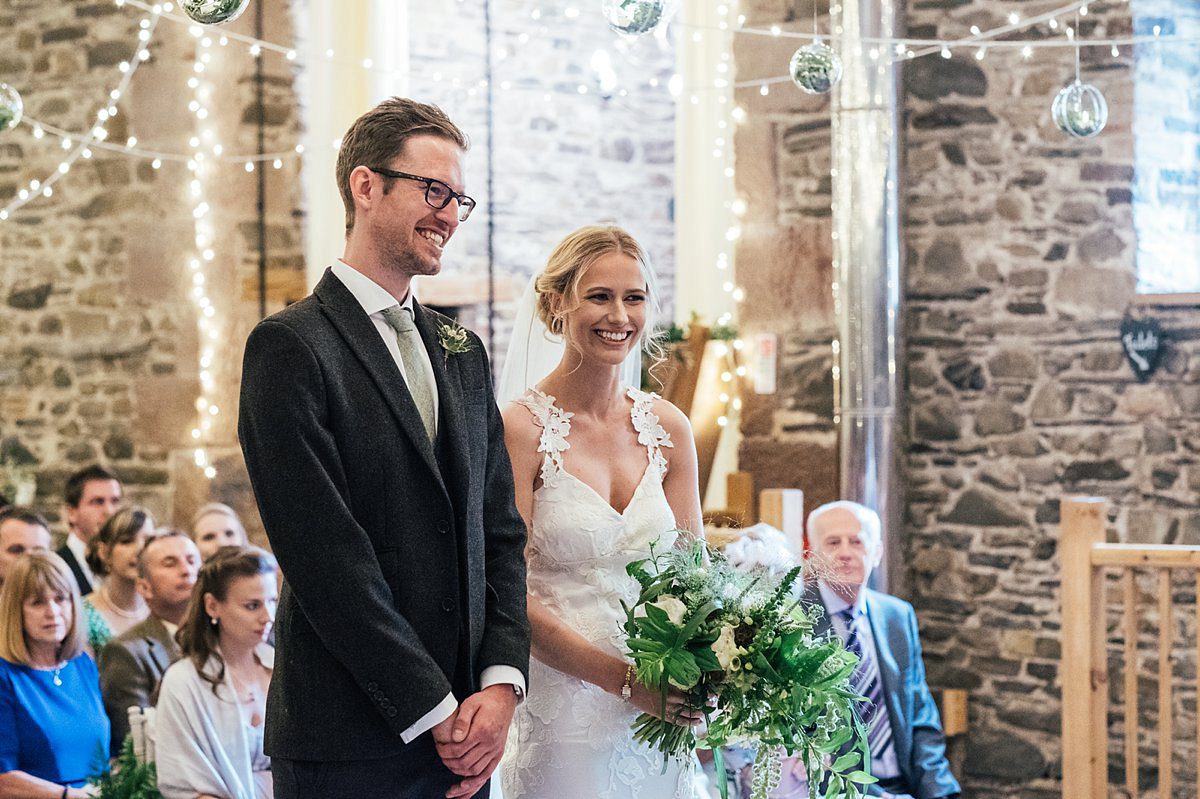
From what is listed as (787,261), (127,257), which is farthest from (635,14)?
(127,257)

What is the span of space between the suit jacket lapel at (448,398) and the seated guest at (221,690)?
1.61 m

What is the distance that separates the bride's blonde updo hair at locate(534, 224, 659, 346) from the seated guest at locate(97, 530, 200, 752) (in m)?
2.35

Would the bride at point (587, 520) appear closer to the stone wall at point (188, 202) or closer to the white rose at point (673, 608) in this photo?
the white rose at point (673, 608)

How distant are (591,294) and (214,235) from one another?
205 inches

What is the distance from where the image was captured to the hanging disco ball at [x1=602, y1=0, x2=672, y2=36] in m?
4.17

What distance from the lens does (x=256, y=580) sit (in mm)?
4102

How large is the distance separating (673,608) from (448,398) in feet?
1.86

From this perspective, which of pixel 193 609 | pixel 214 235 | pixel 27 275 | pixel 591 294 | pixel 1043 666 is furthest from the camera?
pixel 27 275

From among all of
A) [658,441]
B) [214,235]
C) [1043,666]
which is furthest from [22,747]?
[1043,666]

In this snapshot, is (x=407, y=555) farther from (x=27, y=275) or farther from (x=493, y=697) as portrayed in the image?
(x=27, y=275)

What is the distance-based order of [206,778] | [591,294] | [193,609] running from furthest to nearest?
[193,609] < [206,778] < [591,294]

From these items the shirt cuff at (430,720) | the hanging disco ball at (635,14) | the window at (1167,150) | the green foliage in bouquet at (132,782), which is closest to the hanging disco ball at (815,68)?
the hanging disco ball at (635,14)

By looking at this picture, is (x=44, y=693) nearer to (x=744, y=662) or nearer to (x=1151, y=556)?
(x=744, y=662)

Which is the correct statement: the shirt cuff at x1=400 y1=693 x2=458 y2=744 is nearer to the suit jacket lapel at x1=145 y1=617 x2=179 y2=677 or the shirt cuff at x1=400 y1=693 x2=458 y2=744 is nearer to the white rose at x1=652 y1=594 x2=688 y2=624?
the white rose at x1=652 y1=594 x2=688 y2=624
